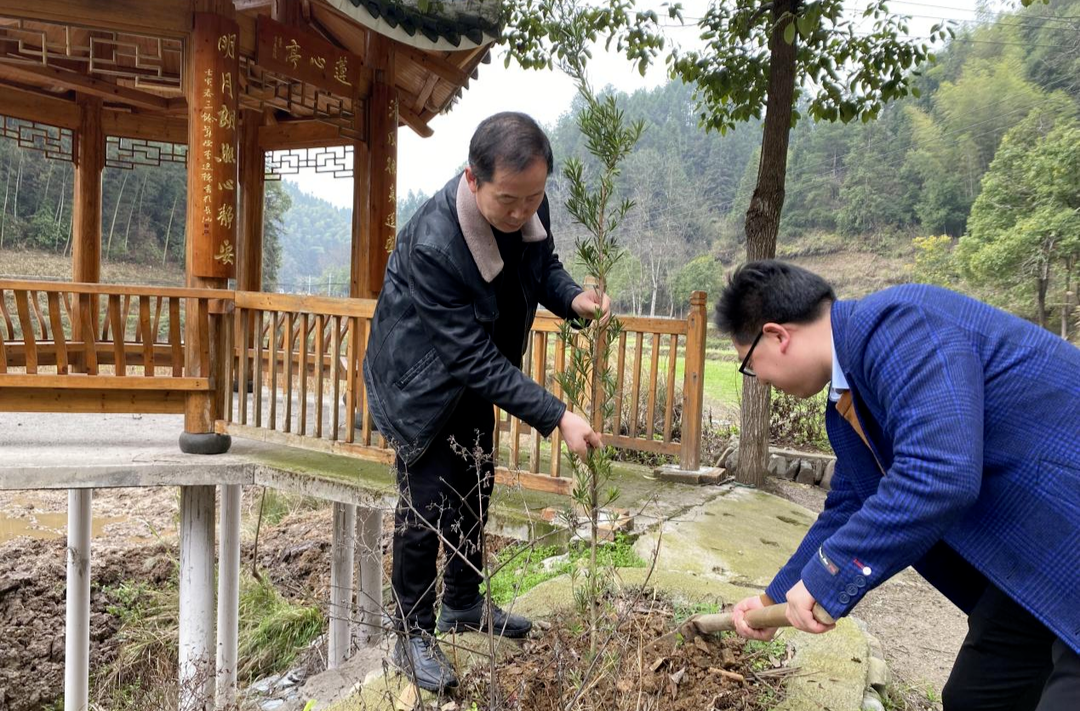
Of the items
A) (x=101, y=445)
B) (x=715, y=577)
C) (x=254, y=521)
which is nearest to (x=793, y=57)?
(x=715, y=577)

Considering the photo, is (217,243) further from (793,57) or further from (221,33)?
(793,57)

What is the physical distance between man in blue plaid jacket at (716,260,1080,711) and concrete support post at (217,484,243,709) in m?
4.69

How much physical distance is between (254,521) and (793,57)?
10205 millimetres

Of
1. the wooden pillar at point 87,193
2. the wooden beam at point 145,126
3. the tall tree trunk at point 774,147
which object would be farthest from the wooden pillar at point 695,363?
the wooden beam at point 145,126

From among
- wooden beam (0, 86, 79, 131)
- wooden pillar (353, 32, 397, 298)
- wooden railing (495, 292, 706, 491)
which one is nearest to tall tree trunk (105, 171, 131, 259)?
wooden beam (0, 86, 79, 131)

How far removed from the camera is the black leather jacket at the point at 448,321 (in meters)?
2.07

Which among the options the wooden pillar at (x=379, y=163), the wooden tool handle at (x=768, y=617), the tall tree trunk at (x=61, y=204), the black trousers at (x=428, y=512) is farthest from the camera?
the tall tree trunk at (x=61, y=204)

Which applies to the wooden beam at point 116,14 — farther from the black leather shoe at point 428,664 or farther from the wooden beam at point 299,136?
the black leather shoe at point 428,664

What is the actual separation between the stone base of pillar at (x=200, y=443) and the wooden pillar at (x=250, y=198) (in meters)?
3.33

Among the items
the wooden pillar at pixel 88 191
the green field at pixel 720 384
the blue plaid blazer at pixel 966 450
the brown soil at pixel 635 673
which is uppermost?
the wooden pillar at pixel 88 191

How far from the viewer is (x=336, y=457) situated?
506 cm

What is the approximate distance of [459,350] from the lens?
6.79 ft

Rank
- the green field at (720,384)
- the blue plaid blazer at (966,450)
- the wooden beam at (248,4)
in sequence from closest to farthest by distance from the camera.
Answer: the blue plaid blazer at (966,450), the wooden beam at (248,4), the green field at (720,384)

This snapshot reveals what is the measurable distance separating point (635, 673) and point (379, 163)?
5.53 metres
